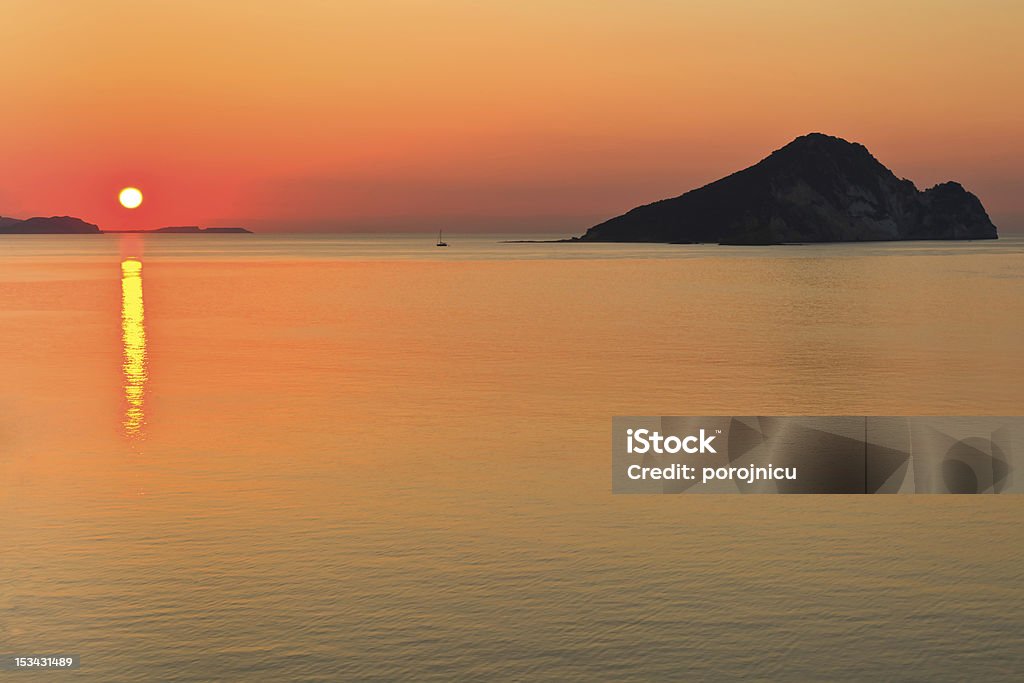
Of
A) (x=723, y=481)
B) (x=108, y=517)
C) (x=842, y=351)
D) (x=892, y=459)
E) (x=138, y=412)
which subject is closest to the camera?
(x=108, y=517)

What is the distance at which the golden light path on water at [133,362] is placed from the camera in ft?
84.6

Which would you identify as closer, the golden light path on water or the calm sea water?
the calm sea water

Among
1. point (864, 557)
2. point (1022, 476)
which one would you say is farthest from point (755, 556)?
point (1022, 476)

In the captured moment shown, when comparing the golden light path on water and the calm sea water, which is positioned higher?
the golden light path on water

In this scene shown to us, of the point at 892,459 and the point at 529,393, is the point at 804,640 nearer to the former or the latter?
the point at 892,459

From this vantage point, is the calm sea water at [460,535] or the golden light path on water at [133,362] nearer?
the calm sea water at [460,535]

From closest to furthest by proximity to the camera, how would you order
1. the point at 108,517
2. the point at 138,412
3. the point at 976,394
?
the point at 108,517, the point at 138,412, the point at 976,394

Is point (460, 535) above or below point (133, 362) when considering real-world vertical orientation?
below

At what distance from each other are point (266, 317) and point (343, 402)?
33.5m

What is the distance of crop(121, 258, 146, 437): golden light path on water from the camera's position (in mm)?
25797

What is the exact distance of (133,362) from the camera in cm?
3806

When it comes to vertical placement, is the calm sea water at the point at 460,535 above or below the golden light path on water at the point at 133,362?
below

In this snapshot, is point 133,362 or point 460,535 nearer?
point 460,535

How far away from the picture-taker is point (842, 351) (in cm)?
4159
